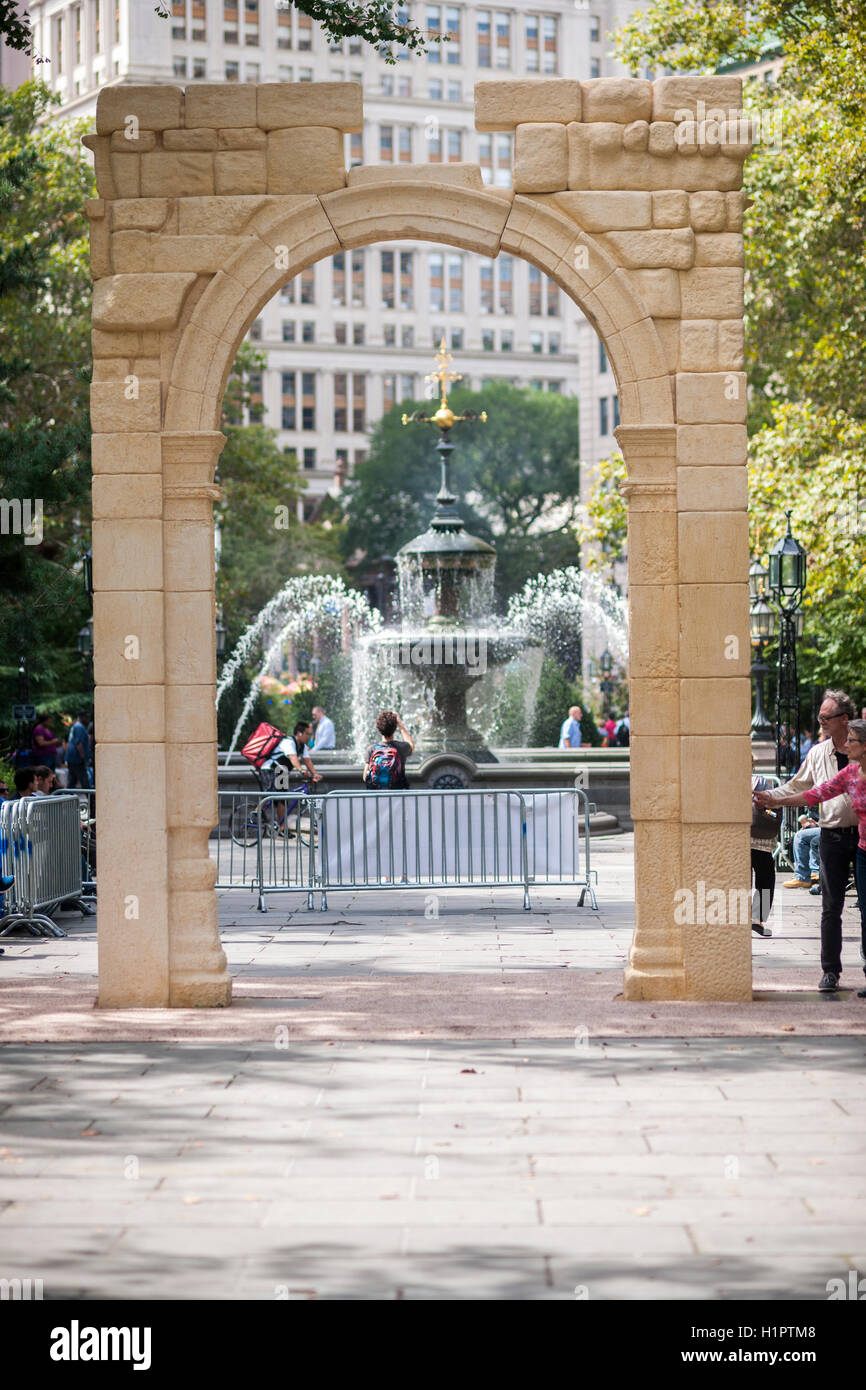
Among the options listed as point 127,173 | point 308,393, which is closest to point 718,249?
point 127,173

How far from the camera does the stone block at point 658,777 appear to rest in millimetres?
9773

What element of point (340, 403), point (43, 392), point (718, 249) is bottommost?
point (718, 249)

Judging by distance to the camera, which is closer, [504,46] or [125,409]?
[125,409]

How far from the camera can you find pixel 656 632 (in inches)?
387

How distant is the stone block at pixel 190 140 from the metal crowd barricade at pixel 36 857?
605 cm

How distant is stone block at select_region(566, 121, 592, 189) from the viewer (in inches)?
387

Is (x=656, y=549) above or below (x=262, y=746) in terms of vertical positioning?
above

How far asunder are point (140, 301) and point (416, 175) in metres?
1.76

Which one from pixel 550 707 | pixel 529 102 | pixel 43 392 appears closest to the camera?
pixel 529 102

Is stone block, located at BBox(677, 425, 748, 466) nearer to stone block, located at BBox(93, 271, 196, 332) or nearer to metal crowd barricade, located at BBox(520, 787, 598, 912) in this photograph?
stone block, located at BBox(93, 271, 196, 332)

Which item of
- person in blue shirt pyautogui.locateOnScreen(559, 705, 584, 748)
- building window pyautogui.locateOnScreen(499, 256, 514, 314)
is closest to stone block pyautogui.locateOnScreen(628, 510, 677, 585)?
person in blue shirt pyautogui.locateOnScreen(559, 705, 584, 748)

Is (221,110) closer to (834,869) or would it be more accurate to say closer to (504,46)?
(834,869)

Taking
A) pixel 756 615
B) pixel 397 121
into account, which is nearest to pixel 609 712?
pixel 756 615

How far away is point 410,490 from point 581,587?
13.9 metres
